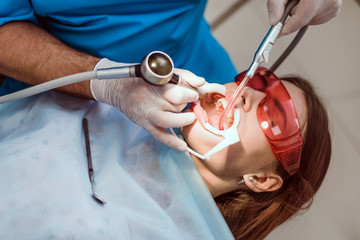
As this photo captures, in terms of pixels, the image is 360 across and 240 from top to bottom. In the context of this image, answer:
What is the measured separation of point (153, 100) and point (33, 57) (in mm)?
398

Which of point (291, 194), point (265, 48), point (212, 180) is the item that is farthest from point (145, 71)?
point (291, 194)

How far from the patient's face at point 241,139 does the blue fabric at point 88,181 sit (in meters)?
0.12

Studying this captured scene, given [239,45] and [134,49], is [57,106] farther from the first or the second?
[239,45]

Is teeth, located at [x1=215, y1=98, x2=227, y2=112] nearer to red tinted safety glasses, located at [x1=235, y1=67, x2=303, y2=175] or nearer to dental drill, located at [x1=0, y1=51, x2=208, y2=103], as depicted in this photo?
red tinted safety glasses, located at [x1=235, y1=67, x2=303, y2=175]

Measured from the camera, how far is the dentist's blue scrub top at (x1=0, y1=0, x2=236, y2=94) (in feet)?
3.05

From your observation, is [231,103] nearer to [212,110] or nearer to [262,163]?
[212,110]

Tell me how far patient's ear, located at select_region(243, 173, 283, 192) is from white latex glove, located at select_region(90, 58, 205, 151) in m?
0.32

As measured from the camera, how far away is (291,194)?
1170 millimetres

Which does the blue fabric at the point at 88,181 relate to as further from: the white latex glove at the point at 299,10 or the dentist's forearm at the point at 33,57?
the white latex glove at the point at 299,10

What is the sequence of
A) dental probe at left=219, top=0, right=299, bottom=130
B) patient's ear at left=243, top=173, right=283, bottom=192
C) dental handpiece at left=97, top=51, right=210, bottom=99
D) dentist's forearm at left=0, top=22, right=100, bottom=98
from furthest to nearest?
patient's ear at left=243, top=173, right=283, bottom=192, dentist's forearm at left=0, top=22, right=100, bottom=98, dental probe at left=219, top=0, right=299, bottom=130, dental handpiece at left=97, top=51, right=210, bottom=99

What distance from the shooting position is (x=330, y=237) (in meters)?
1.41

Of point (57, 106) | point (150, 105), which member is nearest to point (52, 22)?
point (57, 106)

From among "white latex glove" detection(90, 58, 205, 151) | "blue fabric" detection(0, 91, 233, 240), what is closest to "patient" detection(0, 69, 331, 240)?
"blue fabric" detection(0, 91, 233, 240)

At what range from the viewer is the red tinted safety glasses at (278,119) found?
0.94m
